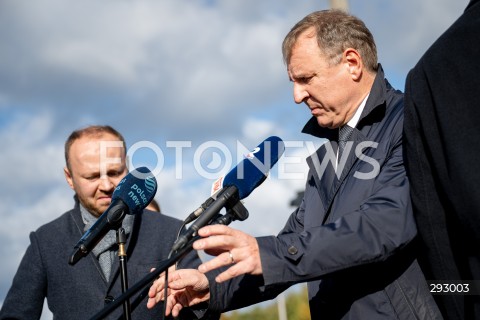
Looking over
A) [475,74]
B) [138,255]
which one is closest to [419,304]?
[475,74]

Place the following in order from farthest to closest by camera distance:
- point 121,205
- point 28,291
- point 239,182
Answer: point 28,291 < point 121,205 < point 239,182

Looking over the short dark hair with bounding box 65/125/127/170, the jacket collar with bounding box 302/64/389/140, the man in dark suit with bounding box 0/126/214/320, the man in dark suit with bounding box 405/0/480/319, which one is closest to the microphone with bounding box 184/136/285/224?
the jacket collar with bounding box 302/64/389/140

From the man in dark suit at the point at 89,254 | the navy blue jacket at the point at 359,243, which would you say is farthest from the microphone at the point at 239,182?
the man in dark suit at the point at 89,254

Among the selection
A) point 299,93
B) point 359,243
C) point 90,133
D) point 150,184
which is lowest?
point 359,243

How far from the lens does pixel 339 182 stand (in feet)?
10.8

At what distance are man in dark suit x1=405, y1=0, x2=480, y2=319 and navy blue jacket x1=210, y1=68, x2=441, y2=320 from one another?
1.14 ft

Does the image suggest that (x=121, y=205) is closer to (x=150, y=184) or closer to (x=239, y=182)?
(x=150, y=184)

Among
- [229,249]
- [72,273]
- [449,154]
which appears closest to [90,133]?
[72,273]

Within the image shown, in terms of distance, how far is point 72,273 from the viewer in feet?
14.6

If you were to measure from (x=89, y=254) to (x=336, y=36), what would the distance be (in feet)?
7.07

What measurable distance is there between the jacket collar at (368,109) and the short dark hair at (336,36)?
0.35 feet

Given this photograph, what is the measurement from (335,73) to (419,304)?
1263 mm

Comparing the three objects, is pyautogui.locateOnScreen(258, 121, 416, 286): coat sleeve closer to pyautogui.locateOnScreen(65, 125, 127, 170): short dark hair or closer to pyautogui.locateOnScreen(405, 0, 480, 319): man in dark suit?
pyautogui.locateOnScreen(405, 0, 480, 319): man in dark suit

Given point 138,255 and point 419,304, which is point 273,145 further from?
point 138,255
